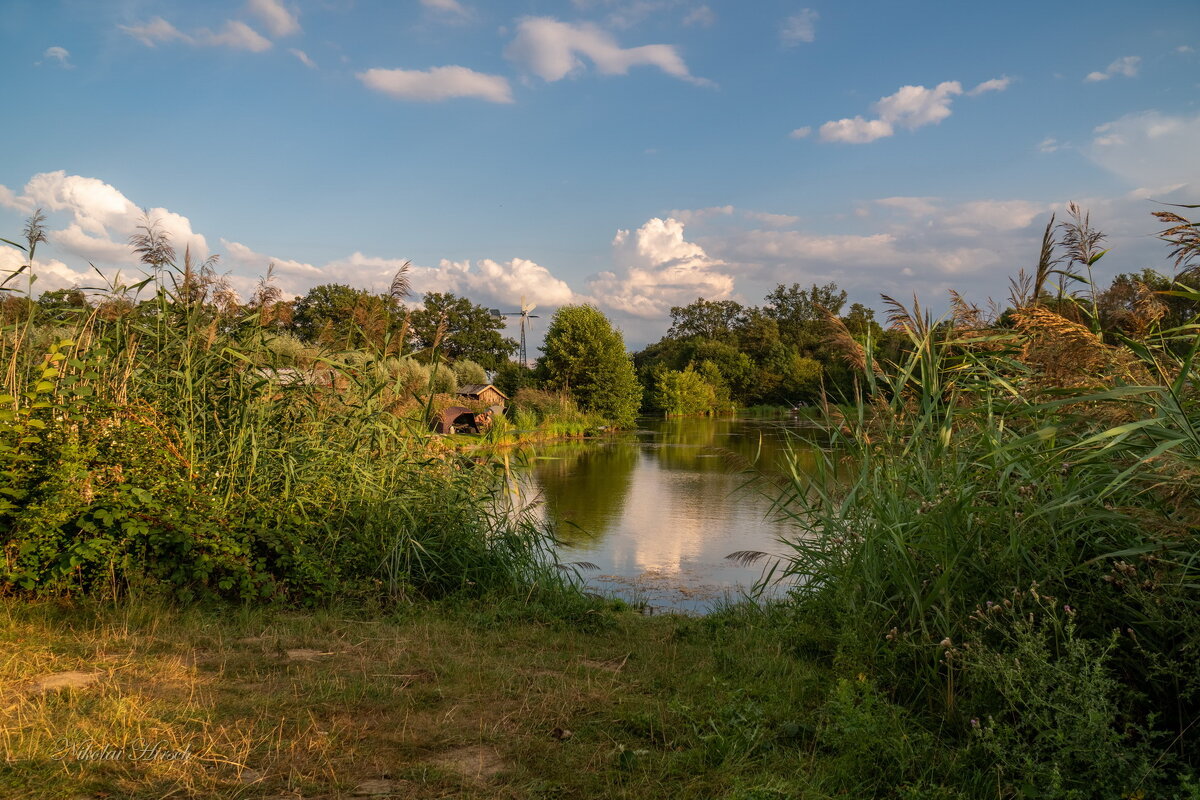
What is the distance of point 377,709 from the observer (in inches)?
119

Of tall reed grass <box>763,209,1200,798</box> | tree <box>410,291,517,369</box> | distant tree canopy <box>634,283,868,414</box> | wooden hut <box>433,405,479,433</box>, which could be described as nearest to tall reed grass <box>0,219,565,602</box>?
tall reed grass <box>763,209,1200,798</box>

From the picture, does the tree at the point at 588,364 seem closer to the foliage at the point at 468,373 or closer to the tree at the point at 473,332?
the foliage at the point at 468,373

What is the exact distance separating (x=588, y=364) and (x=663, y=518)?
82.0ft

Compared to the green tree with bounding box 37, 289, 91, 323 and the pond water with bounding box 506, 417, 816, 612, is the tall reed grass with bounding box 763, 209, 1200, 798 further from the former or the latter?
the green tree with bounding box 37, 289, 91, 323

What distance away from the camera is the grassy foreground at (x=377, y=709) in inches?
94.2

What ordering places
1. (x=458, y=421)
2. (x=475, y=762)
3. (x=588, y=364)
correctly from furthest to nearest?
(x=588, y=364) → (x=458, y=421) → (x=475, y=762)

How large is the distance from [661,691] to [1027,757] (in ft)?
5.18

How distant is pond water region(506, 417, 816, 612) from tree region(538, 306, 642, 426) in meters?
14.4

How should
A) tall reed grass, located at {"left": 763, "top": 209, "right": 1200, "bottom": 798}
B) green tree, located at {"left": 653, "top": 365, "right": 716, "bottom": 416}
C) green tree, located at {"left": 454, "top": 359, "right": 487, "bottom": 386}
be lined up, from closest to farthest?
tall reed grass, located at {"left": 763, "top": 209, "right": 1200, "bottom": 798} → green tree, located at {"left": 454, "top": 359, "right": 487, "bottom": 386} → green tree, located at {"left": 653, "top": 365, "right": 716, "bottom": 416}

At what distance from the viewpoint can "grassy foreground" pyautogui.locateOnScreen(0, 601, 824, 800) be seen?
2.39m

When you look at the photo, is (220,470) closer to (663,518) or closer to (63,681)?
(63,681)

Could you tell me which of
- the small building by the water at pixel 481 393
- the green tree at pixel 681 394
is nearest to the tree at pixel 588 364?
the small building by the water at pixel 481 393

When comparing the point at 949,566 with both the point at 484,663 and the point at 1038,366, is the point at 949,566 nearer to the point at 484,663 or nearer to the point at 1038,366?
the point at 1038,366

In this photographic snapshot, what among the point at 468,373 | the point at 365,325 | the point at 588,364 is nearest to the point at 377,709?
the point at 365,325
